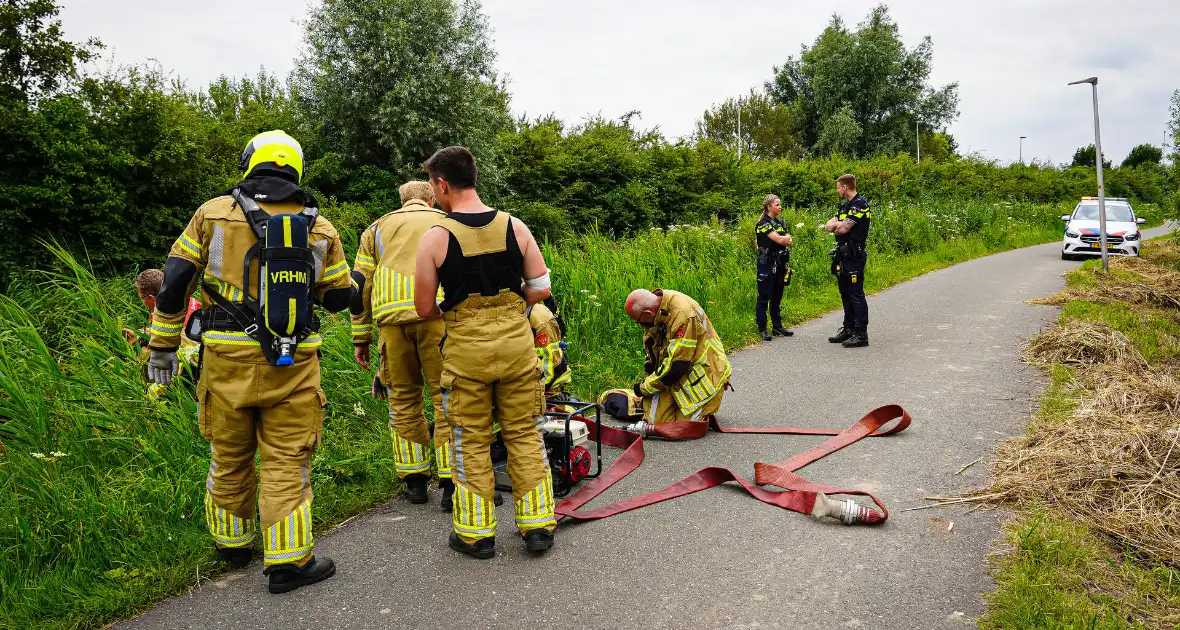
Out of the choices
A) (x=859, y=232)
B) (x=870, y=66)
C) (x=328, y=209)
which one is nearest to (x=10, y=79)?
(x=328, y=209)

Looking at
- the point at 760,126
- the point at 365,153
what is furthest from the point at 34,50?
the point at 760,126

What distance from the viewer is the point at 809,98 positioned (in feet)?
199

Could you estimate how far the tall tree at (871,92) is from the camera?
2168 inches

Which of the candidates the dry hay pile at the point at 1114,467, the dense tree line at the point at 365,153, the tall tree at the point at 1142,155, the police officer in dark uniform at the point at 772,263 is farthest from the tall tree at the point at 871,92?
the dry hay pile at the point at 1114,467

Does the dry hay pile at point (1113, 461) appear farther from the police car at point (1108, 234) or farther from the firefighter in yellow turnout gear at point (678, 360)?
the police car at point (1108, 234)

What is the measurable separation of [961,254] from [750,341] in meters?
13.7

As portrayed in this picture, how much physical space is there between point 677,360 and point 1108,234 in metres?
18.9

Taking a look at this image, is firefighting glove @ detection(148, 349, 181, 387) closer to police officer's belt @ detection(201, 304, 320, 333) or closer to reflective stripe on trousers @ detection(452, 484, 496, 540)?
police officer's belt @ detection(201, 304, 320, 333)

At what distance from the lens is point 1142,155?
62.4 meters

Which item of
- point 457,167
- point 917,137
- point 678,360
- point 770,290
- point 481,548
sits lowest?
point 481,548

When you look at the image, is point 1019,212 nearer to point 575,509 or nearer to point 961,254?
point 961,254

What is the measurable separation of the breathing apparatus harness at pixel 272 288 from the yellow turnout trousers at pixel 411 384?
1205mm

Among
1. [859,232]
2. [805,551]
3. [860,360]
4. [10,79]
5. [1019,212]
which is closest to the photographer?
[805,551]

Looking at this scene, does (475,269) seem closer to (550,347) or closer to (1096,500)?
(550,347)
